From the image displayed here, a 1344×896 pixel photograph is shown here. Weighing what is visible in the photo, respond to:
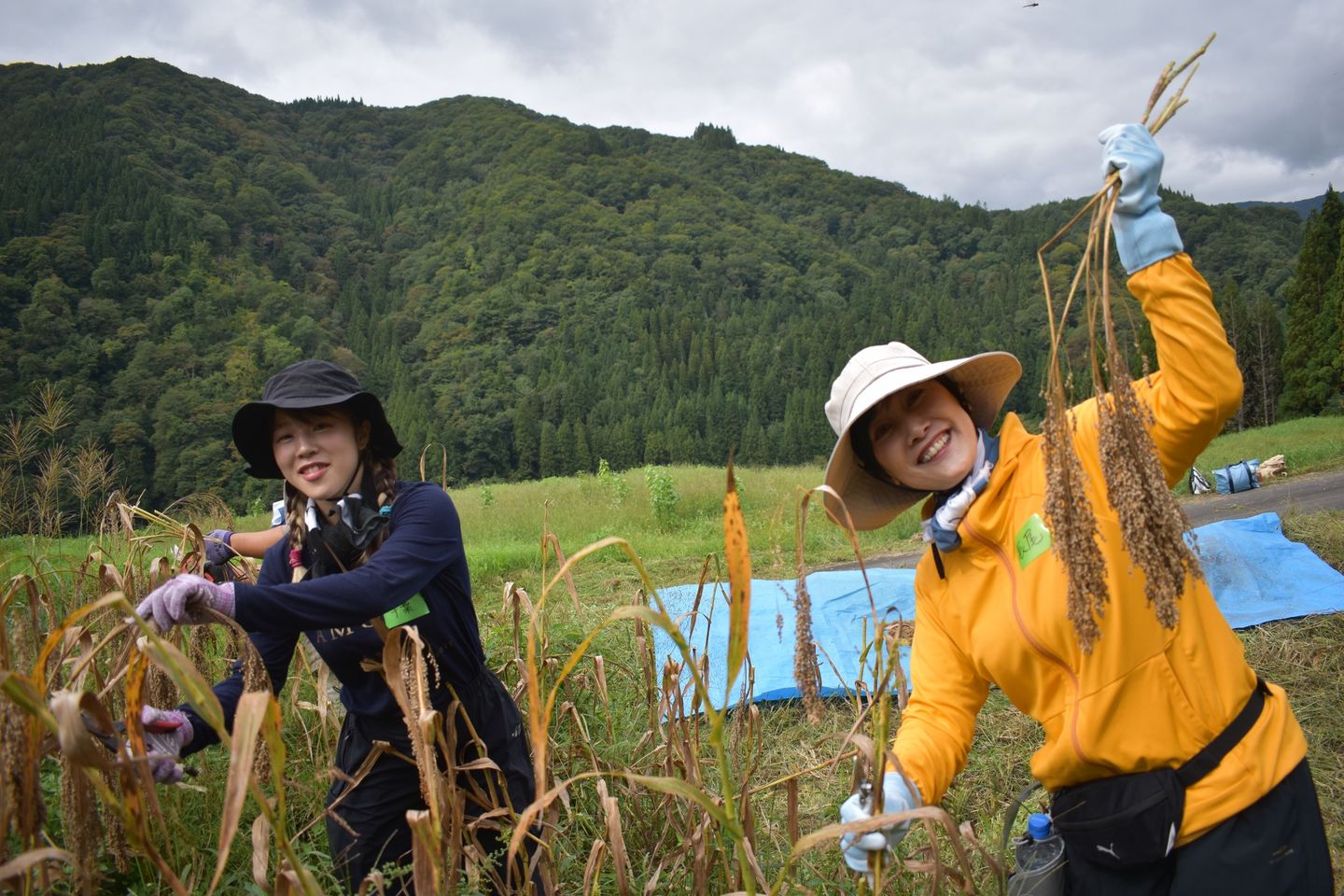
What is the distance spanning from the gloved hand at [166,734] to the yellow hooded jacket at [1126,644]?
1324mm

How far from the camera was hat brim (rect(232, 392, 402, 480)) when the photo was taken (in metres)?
1.83

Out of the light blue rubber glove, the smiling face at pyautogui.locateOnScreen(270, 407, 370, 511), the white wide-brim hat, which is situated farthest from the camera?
the smiling face at pyautogui.locateOnScreen(270, 407, 370, 511)

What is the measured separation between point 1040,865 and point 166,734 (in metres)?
1.82

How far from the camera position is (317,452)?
6.28 feet

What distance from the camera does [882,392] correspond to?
63.2 inches

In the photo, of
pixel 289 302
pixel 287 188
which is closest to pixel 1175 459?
pixel 289 302

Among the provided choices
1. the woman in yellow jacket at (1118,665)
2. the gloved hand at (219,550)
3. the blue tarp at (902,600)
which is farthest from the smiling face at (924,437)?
the blue tarp at (902,600)

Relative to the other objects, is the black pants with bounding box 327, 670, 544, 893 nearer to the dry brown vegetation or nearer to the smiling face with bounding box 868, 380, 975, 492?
the dry brown vegetation

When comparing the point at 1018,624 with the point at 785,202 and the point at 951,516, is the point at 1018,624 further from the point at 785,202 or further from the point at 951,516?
the point at 785,202

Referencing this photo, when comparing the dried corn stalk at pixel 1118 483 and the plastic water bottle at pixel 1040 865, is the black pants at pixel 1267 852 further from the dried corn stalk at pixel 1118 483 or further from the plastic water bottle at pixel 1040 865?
the dried corn stalk at pixel 1118 483

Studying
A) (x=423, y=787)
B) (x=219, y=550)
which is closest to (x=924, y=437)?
(x=423, y=787)

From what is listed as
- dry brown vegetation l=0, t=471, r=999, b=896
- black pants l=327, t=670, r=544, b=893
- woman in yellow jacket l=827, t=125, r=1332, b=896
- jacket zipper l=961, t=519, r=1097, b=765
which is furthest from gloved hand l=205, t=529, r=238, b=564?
jacket zipper l=961, t=519, r=1097, b=765

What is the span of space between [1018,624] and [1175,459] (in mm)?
430

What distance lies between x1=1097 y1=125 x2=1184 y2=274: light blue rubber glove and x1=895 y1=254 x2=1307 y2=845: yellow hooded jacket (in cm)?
3
